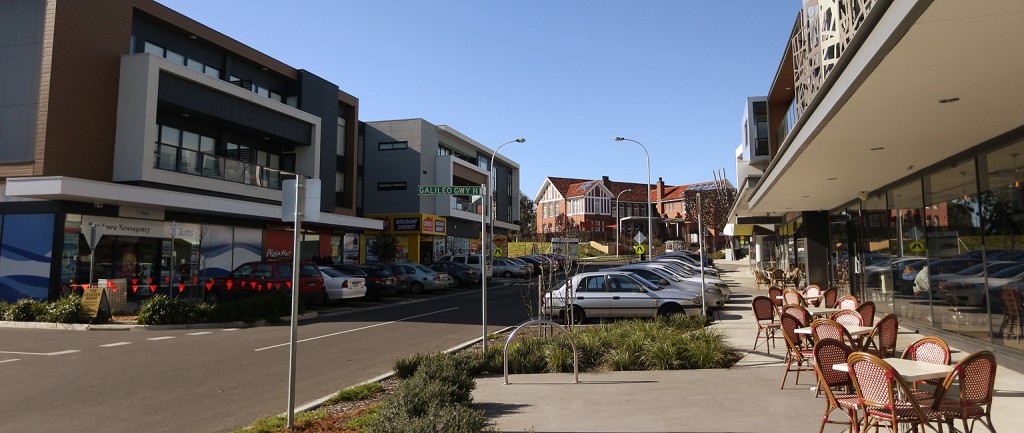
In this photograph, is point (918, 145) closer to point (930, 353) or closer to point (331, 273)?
point (930, 353)

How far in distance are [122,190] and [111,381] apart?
13315 millimetres

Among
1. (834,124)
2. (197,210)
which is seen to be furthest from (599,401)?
(197,210)

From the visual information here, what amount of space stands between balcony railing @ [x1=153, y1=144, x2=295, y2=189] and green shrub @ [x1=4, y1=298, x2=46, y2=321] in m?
7.11

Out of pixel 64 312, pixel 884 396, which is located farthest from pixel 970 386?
pixel 64 312

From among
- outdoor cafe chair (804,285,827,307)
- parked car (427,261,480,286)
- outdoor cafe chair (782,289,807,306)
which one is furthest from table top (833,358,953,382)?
parked car (427,261,480,286)

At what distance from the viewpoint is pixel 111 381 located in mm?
9156

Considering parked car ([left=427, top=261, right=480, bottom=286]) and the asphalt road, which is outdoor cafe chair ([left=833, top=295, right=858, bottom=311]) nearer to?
the asphalt road

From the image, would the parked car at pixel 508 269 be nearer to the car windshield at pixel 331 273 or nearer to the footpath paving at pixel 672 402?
the car windshield at pixel 331 273

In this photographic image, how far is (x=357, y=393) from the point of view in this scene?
7.85 metres

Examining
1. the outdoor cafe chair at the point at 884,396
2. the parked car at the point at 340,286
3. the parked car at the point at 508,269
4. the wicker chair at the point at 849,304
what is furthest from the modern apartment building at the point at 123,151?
the outdoor cafe chair at the point at 884,396

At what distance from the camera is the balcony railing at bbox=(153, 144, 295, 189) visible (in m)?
23.5

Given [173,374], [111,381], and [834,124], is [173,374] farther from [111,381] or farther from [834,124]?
[834,124]

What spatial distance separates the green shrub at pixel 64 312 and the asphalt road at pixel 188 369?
986 millimetres

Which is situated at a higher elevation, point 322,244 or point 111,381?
point 322,244
